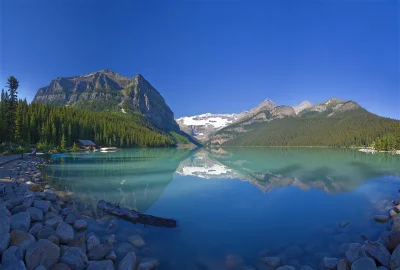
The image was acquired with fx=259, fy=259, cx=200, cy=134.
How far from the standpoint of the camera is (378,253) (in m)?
9.71

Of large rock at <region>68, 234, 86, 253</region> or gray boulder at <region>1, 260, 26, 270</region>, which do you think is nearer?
gray boulder at <region>1, 260, 26, 270</region>

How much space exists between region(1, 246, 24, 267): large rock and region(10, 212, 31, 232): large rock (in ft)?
8.13

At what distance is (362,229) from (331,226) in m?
1.65

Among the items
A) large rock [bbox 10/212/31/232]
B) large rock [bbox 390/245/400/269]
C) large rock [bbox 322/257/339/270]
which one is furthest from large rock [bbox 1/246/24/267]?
large rock [bbox 390/245/400/269]

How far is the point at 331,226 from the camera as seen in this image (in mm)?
16156

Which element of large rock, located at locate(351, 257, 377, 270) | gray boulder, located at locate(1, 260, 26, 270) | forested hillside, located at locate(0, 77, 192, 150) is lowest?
large rock, located at locate(351, 257, 377, 270)

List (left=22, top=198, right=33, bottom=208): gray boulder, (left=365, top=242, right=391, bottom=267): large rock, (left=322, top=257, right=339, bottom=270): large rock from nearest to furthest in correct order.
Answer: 1. (left=365, top=242, right=391, bottom=267): large rock
2. (left=322, top=257, right=339, bottom=270): large rock
3. (left=22, top=198, right=33, bottom=208): gray boulder

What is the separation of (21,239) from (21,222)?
1.98 meters

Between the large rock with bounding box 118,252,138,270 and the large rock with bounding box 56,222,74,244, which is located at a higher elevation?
the large rock with bounding box 56,222,74,244

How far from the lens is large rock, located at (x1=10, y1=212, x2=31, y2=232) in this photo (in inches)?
438

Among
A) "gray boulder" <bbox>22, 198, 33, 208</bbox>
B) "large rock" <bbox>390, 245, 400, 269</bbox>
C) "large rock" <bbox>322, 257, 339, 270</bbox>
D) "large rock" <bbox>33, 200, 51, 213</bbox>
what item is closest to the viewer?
"large rock" <bbox>390, 245, 400, 269</bbox>

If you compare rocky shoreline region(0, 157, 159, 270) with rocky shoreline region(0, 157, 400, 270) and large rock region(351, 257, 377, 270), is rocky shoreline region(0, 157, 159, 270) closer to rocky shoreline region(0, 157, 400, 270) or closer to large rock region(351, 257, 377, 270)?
rocky shoreline region(0, 157, 400, 270)

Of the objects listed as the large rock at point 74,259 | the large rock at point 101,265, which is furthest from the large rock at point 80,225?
the large rock at point 101,265

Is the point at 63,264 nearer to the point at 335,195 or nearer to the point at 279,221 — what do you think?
the point at 279,221
